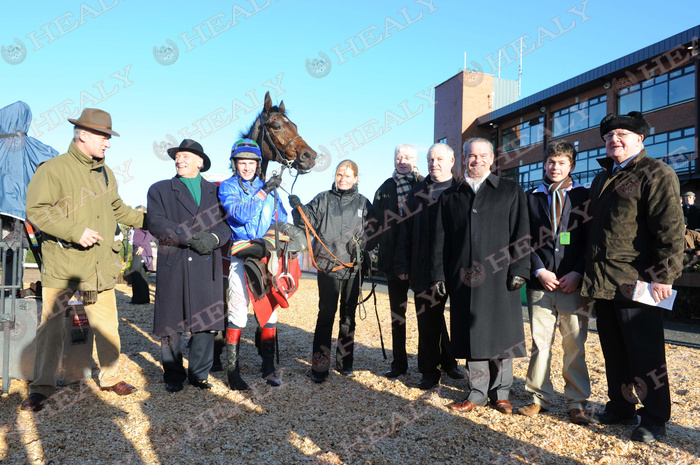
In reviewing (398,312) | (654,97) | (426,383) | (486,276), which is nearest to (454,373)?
(426,383)

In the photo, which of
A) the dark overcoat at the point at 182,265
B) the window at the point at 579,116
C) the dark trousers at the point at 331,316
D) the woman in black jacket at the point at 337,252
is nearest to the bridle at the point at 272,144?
the woman in black jacket at the point at 337,252

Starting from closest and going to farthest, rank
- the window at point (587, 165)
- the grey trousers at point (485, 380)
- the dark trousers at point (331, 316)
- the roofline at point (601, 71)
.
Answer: the grey trousers at point (485, 380)
the dark trousers at point (331, 316)
the roofline at point (601, 71)
the window at point (587, 165)

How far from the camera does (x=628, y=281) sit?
3490mm

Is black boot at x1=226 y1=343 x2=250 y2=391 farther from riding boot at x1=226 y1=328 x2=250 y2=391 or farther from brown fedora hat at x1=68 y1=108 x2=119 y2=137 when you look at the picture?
brown fedora hat at x1=68 y1=108 x2=119 y2=137

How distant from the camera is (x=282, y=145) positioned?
19.7 ft

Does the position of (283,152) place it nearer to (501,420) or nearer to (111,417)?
(111,417)

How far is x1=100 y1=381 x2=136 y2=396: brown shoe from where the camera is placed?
4279mm

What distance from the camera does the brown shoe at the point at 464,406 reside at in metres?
3.97

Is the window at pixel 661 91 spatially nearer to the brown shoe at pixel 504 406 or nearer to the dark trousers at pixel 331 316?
the dark trousers at pixel 331 316

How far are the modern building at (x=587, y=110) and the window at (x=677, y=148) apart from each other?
0.12ft

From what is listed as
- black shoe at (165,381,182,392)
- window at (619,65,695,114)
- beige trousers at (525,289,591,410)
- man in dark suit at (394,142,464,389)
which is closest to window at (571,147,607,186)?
window at (619,65,695,114)

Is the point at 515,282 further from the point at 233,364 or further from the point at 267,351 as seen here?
the point at 233,364

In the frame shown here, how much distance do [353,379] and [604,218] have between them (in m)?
2.81

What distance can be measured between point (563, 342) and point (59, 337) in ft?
13.7
